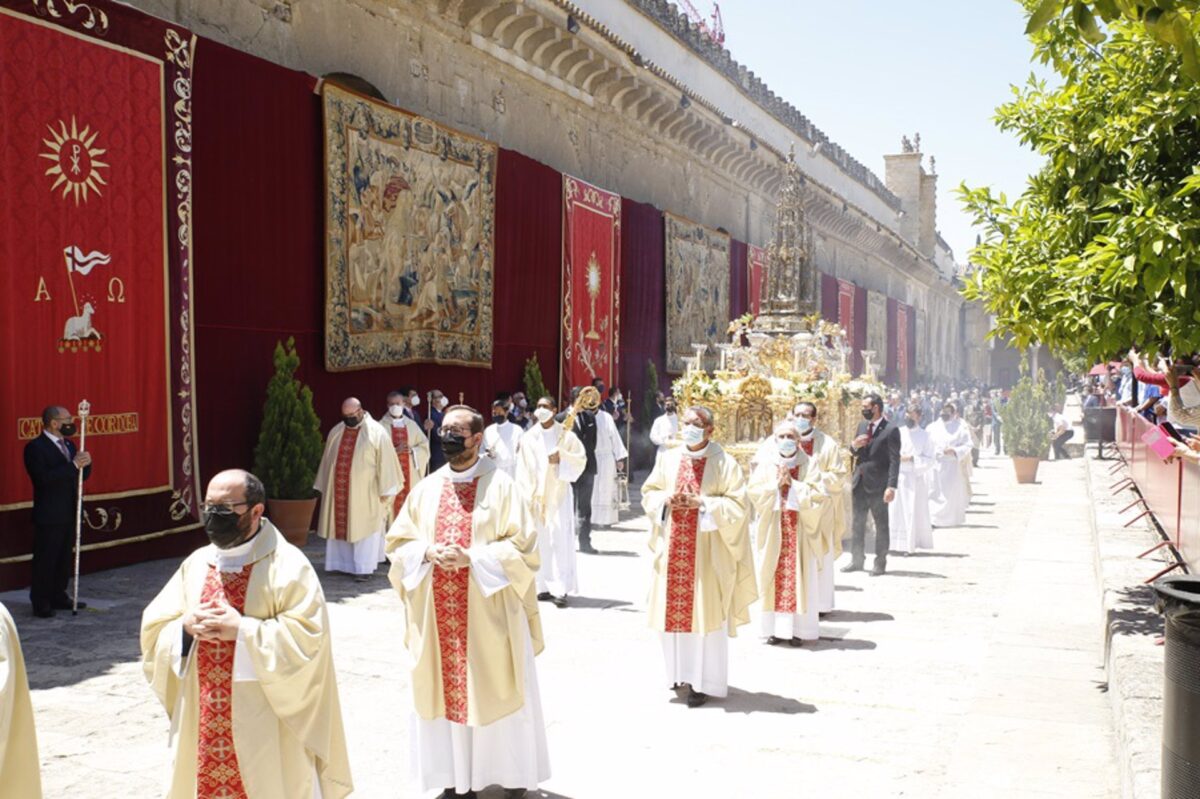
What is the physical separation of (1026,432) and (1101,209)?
55.0ft

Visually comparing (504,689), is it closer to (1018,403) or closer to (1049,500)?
(1049,500)

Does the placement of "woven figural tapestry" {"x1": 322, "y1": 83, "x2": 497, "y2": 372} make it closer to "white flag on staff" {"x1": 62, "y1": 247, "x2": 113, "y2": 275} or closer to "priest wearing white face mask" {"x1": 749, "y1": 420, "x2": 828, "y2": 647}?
"white flag on staff" {"x1": 62, "y1": 247, "x2": 113, "y2": 275}

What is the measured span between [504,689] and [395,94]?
11.6 metres

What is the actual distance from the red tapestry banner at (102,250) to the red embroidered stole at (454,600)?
5.37 meters

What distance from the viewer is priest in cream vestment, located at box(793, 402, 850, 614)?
29.3 feet

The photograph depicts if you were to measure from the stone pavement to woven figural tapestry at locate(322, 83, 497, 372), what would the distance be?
13.7 feet

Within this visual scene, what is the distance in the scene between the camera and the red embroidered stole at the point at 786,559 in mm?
8359

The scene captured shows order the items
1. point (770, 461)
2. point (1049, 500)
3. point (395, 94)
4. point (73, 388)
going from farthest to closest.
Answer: point (1049, 500), point (395, 94), point (73, 388), point (770, 461)

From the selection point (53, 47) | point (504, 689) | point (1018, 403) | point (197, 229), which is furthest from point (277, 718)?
point (1018, 403)

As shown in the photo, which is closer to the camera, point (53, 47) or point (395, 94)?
point (53, 47)

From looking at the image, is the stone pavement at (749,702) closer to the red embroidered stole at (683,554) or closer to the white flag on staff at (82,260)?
the red embroidered stole at (683,554)

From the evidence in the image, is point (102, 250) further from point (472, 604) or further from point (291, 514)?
point (472, 604)

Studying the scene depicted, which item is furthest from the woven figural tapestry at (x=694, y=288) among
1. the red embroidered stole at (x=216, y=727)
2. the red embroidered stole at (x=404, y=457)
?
the red embroidered stole at (x=216, y=727)

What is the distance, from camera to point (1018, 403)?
79.0 ft
